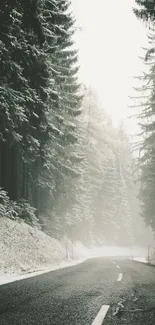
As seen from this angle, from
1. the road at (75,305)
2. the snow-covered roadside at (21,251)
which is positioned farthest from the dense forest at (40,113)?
the road at (75,305)

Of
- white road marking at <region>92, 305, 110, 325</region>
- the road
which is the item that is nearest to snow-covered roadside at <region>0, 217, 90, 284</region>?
the road

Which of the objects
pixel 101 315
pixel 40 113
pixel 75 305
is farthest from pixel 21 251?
pixel 101 315

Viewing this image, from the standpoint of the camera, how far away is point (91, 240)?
56.7 metres

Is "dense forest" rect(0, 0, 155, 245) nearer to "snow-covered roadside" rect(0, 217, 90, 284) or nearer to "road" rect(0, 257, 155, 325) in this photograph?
"snow-covered roadside" rect(0, 217, 90, 284)

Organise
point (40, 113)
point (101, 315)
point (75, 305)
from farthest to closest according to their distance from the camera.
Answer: point (40, 113)
point (75, 305)
point (101, 315)

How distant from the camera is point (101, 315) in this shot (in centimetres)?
553

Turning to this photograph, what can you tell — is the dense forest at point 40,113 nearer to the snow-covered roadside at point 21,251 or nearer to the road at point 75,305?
the snow-covered roadside at point 21,251

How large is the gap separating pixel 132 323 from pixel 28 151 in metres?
15.3

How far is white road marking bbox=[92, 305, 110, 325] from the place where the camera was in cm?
504

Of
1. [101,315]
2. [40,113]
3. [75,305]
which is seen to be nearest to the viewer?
[101,315]

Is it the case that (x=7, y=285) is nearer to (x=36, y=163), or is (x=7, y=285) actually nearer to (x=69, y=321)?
(x=69, y=321)

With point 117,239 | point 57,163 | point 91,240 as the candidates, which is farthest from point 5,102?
point 117,239

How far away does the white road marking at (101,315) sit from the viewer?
5.04 m

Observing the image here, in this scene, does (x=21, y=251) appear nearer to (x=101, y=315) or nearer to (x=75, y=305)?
(x=75, y=305)
